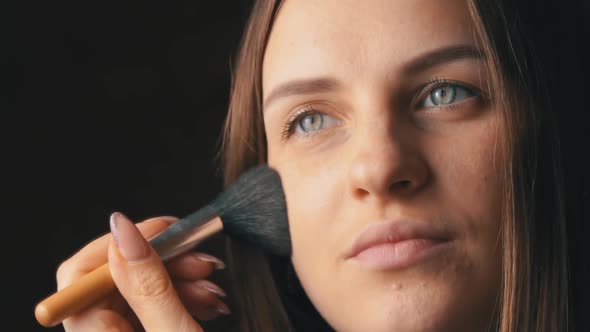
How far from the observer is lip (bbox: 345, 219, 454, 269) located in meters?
1.25

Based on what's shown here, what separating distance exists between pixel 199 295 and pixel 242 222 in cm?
13

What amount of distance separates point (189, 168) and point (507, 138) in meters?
0.87

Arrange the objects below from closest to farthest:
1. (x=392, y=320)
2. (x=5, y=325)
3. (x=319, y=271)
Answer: (x=392, y=320), (x=319, y=271), (x=5, y=325)

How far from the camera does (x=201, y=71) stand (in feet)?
6.50

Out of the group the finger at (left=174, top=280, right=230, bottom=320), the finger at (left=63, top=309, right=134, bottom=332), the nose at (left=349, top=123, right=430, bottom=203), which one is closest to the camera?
the nose at (left=349, top=123, right=430, bottom=203)

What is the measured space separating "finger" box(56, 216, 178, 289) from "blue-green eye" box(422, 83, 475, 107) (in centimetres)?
44

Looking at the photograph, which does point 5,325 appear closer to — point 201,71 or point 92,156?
point 92,156

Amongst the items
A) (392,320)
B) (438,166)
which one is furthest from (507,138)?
(392,320)

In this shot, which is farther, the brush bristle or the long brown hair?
the brush bristle

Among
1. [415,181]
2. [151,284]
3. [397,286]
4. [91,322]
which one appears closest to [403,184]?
[415,181]

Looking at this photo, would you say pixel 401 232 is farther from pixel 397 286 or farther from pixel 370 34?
pixel 370 34

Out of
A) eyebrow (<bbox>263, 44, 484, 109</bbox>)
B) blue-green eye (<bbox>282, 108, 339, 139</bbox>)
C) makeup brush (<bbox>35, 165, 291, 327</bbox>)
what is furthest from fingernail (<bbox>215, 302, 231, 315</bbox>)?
eyebrow (<bbox>263, 44, 484, 109</bbox>)

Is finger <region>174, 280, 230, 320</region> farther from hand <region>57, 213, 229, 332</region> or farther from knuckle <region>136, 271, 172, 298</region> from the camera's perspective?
knuckle <region>136, 271, 172, 298</region>

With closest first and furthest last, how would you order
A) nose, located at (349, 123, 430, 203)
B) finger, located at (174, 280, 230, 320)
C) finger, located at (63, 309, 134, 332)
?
nose, located at (349, 123, 430, 203) < finger, located at (63, 309, 134, 332) < finger, located at (174, 280, 230, 320)
